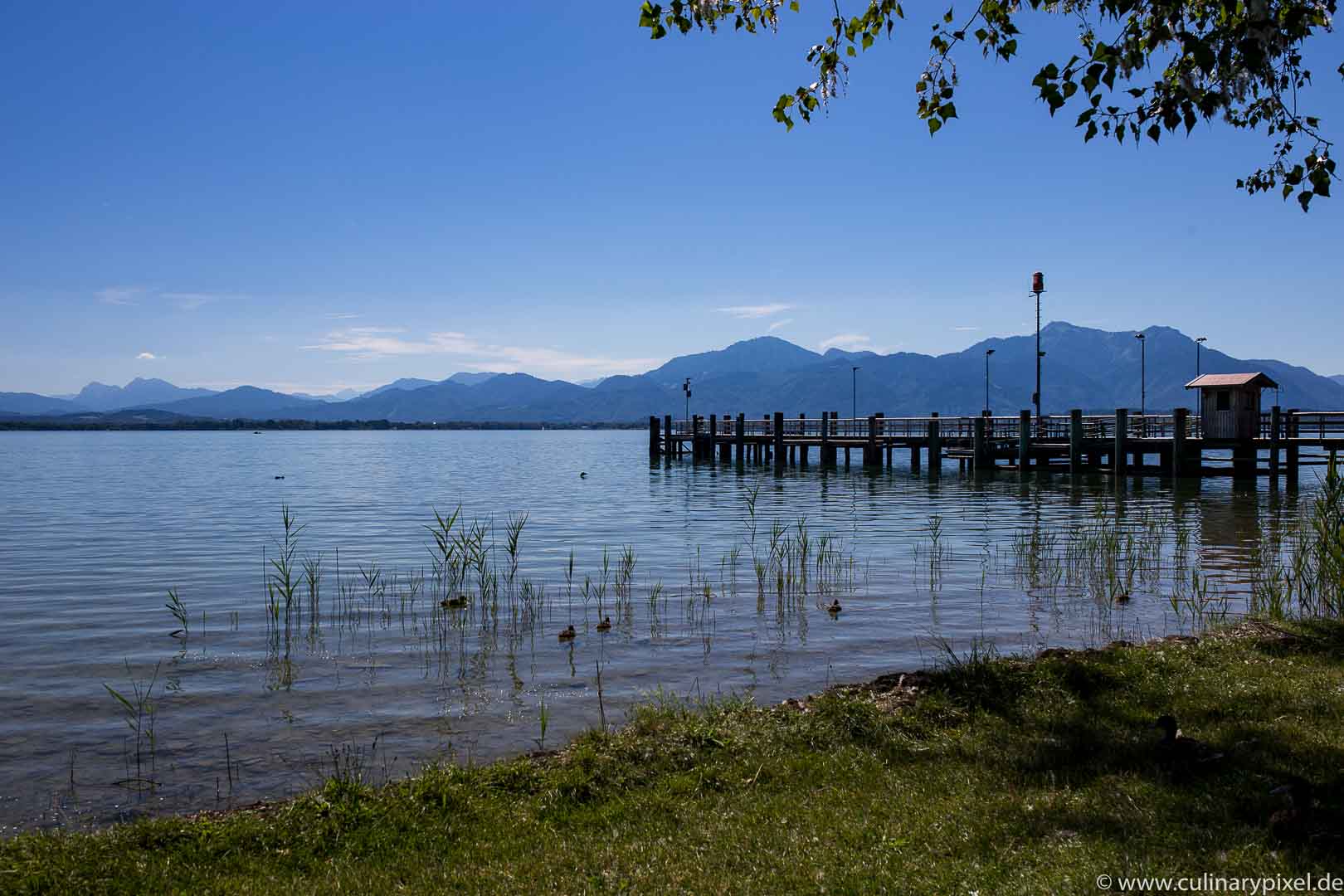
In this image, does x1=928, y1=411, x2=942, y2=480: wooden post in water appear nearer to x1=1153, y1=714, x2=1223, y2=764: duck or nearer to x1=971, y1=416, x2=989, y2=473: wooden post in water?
x1=971, y1=416, x2=989, y2=473: wooden post in water

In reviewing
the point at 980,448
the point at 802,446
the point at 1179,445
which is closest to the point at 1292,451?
the point at 1179,445

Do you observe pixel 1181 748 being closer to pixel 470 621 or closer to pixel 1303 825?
pixel 1303 825

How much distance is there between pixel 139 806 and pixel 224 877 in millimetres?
2760

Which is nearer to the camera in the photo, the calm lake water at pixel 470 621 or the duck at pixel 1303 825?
the duck at pixel 1303 825

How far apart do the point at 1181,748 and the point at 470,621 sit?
10238mm

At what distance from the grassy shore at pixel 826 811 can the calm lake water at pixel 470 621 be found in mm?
1817

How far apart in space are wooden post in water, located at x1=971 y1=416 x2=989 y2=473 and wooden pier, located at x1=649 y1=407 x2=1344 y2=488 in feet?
0.14

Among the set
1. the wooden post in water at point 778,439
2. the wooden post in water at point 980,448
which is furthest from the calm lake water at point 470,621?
the wooden post in water at point 778,439

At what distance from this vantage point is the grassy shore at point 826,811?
16.2 feet

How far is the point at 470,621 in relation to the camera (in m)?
14.1

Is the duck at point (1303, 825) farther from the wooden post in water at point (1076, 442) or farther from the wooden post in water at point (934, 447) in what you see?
the wooden post in water at point (934, 447)

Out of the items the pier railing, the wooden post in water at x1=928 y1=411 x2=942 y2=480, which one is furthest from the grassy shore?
the wooden post in water at x1=928 y1=411 x2=942 y2=480

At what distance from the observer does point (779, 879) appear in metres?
4.91

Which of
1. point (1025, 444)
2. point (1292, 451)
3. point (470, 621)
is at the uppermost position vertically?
point (1025, 444)
